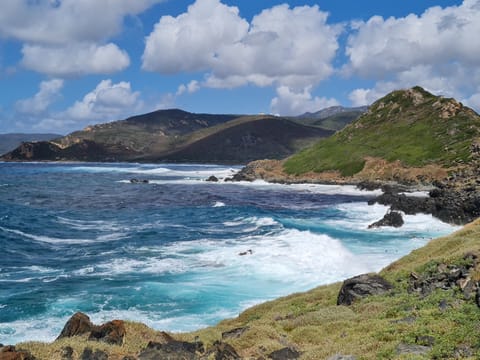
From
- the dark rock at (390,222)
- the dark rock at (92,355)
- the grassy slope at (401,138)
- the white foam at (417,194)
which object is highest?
the grassy slope at (401,138)


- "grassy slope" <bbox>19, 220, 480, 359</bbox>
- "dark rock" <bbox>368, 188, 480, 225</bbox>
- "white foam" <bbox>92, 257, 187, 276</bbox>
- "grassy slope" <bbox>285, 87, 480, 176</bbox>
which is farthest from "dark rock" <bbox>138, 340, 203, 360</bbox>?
"grassy slope" <bbox>285, 87, 480, 176</bbox>

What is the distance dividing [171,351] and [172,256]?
26.7 meters

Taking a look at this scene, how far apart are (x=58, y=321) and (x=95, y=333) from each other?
437 inches

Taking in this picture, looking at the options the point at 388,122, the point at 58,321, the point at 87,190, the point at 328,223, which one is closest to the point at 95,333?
the point at 58,321

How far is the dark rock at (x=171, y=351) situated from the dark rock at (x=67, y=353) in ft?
6.68

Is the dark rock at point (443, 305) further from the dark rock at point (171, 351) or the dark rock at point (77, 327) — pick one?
the dark rock at point (77, 327)

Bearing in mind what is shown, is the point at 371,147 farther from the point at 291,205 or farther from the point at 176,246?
the point at 176,246

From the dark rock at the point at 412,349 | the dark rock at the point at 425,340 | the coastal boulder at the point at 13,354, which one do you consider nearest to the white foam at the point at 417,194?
the dark rock at the point at 425,340

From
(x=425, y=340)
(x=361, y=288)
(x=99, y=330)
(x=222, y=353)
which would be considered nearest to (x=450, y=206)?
(x=361, y=288)

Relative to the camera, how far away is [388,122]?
15788 centimetres

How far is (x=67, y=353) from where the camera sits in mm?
14203

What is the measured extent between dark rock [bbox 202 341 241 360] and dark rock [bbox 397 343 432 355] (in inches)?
192

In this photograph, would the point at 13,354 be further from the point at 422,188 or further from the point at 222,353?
the point at 422,188

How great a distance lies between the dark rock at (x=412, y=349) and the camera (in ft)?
44.8
